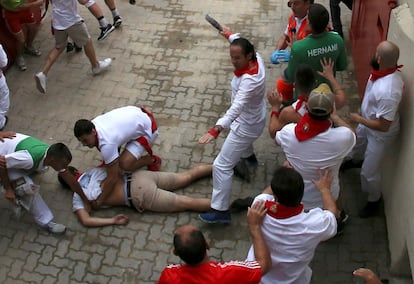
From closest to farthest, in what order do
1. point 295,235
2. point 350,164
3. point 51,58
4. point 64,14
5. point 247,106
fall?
point 295,235 < point 247,106 < point 350,164 < point 64,14 < point 51,58

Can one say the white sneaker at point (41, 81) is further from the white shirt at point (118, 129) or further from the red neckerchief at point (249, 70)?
the red neckerchief at point (249, 70)

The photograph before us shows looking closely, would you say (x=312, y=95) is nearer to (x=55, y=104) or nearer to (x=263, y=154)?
(x=263, y=154)

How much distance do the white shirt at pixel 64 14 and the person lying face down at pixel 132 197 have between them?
2453mm

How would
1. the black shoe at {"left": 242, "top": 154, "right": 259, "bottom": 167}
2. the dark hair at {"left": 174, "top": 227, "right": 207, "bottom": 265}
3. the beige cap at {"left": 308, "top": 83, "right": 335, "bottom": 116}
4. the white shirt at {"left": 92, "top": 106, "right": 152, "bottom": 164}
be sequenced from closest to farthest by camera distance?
the dark hair at {"left": 174, "top": 227, "right": 207, "bottom": 265}
the beige cap at {"left": 308, "top": 83, "right": 335, "bottom": 116}
the white shirt at {"left": 92, "top": 106, "right": 152, "bottom": 164}
the black shoe at {"left": 242, "top": 154, "right": 259, "bottom": 167}

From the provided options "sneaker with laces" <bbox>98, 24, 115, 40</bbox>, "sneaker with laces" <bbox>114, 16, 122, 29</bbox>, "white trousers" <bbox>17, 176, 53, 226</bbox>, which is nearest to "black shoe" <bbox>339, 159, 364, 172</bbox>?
"white trousers" <bbox>17, 176, 53, 226</bbox>

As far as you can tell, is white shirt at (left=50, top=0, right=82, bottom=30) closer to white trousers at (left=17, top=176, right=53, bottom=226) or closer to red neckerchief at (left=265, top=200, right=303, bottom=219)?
white trousers at (left=17, top=176, right=53, bottom=226)

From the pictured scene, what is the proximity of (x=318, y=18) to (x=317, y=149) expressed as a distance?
136 centimetres

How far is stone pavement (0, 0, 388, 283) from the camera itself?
4.98 meters

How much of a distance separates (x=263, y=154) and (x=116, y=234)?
1915mm

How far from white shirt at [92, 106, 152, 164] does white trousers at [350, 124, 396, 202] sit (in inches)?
85.5

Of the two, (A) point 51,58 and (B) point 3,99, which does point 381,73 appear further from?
(A) point 51,58

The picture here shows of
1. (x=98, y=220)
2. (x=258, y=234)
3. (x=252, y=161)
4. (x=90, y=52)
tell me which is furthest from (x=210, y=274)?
(x=90, y=52)

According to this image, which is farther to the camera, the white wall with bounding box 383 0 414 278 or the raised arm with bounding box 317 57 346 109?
the raised arm with bounding box 317 57 346 109

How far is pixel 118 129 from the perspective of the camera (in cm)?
522
